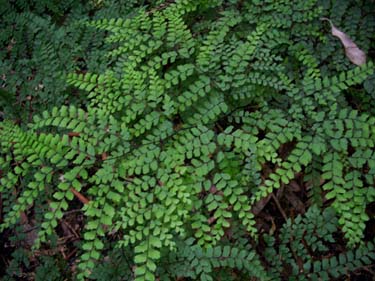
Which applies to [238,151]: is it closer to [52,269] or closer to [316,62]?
[316,62]

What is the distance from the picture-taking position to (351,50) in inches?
111

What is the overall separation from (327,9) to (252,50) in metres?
0.84

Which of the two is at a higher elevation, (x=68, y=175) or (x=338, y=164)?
(x=68, y=175)

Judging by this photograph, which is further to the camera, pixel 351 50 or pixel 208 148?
pixel 351 50

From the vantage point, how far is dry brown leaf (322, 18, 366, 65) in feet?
9.22

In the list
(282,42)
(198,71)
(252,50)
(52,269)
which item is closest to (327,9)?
(282,42)

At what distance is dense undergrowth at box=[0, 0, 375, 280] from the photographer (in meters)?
2.36

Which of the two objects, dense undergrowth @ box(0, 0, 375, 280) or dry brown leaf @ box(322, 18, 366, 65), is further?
dry brown leaf @ box(322, 18, 366, 65)

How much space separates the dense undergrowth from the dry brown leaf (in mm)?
51

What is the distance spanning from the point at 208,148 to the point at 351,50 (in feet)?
4.28

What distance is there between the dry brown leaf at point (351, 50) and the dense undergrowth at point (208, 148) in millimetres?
51

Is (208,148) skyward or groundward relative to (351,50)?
groundward

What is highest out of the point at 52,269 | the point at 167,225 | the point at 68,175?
the point at 68,175

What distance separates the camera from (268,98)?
2.82 meters
